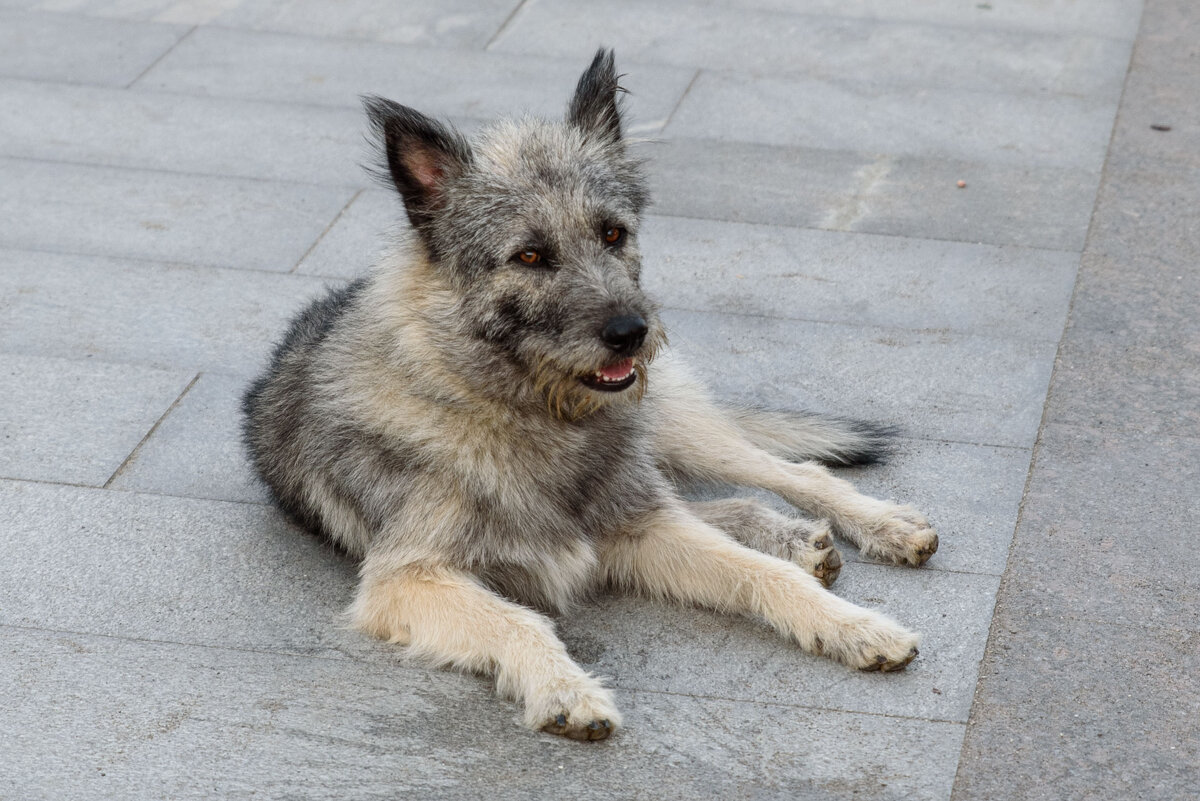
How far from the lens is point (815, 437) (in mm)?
5742

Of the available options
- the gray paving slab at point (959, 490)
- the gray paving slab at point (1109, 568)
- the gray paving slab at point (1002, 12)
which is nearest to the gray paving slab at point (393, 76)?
the gray paving slab at point (1002, 12)

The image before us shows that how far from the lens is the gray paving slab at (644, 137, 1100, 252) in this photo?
7863 mm

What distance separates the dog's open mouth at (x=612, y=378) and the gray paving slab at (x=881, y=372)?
1.82 meters

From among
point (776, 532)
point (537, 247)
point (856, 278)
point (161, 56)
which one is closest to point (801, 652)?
point (776, 532)

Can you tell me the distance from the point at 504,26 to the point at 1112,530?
6.91 metres

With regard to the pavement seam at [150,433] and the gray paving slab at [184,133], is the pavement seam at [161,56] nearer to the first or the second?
the gray paving slab at [184,133]

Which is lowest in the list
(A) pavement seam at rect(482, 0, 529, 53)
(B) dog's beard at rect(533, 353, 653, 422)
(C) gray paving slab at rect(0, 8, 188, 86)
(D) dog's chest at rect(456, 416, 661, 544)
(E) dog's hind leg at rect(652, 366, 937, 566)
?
(A) pavement seam at rect(482, 0, 529, 53)

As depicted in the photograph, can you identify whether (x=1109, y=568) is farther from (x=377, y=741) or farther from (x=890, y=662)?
(x=377, y=741)

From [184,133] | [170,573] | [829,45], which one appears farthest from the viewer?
[829,45]

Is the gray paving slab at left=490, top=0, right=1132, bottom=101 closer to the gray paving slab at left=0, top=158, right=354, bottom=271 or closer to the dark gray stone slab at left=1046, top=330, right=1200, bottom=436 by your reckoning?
the gray paving slab at left=0, top=158, right=354, bottom=271

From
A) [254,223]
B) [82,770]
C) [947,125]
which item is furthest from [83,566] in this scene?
[947,125]

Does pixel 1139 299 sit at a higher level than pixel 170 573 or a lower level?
lower

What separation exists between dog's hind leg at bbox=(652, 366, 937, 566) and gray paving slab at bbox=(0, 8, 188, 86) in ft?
18.9

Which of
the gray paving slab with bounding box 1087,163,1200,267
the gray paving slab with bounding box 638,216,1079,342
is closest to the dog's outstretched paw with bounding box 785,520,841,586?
the gray paving slab with bounding box 638,216,1079,342
